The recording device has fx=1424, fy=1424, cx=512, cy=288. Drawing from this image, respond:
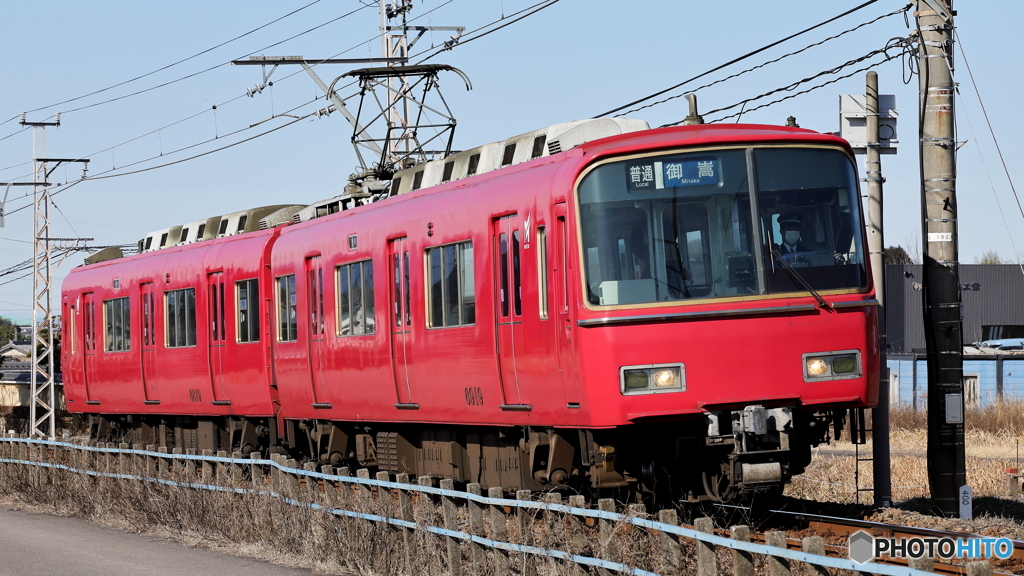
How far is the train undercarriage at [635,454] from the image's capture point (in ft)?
34.9

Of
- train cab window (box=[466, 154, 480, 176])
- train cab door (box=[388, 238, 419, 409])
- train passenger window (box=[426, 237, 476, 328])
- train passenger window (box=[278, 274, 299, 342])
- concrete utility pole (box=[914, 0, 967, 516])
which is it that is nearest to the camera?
train passenger window (box=[426, 237, 476, 328])

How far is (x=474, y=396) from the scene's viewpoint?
42.1 feet

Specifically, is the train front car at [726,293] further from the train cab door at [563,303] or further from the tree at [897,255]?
the tree at [897,255]

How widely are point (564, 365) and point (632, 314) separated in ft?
2.74

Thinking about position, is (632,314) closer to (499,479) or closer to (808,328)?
(808,328)

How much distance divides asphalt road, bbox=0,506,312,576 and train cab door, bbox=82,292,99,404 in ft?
32.2

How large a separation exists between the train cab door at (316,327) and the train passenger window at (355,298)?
0.57 metres

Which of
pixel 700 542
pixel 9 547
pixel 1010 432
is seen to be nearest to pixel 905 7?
pixel 700 542

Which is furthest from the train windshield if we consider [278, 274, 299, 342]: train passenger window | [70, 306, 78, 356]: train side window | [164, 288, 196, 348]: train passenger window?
[70, 306, 78, 356]: train side window

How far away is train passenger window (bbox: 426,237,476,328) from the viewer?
42.2 ft

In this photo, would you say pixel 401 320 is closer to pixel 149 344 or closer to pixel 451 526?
pixel 451 526

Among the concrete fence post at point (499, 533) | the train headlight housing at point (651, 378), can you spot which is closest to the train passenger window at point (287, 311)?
the train headlight housing at point (651, 378)

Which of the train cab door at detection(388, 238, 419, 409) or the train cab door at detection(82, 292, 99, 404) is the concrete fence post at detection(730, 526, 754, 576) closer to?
the train cab door at detection(388, 238, 419, 409)

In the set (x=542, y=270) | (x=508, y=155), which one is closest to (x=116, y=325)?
(x=508, y=155)
